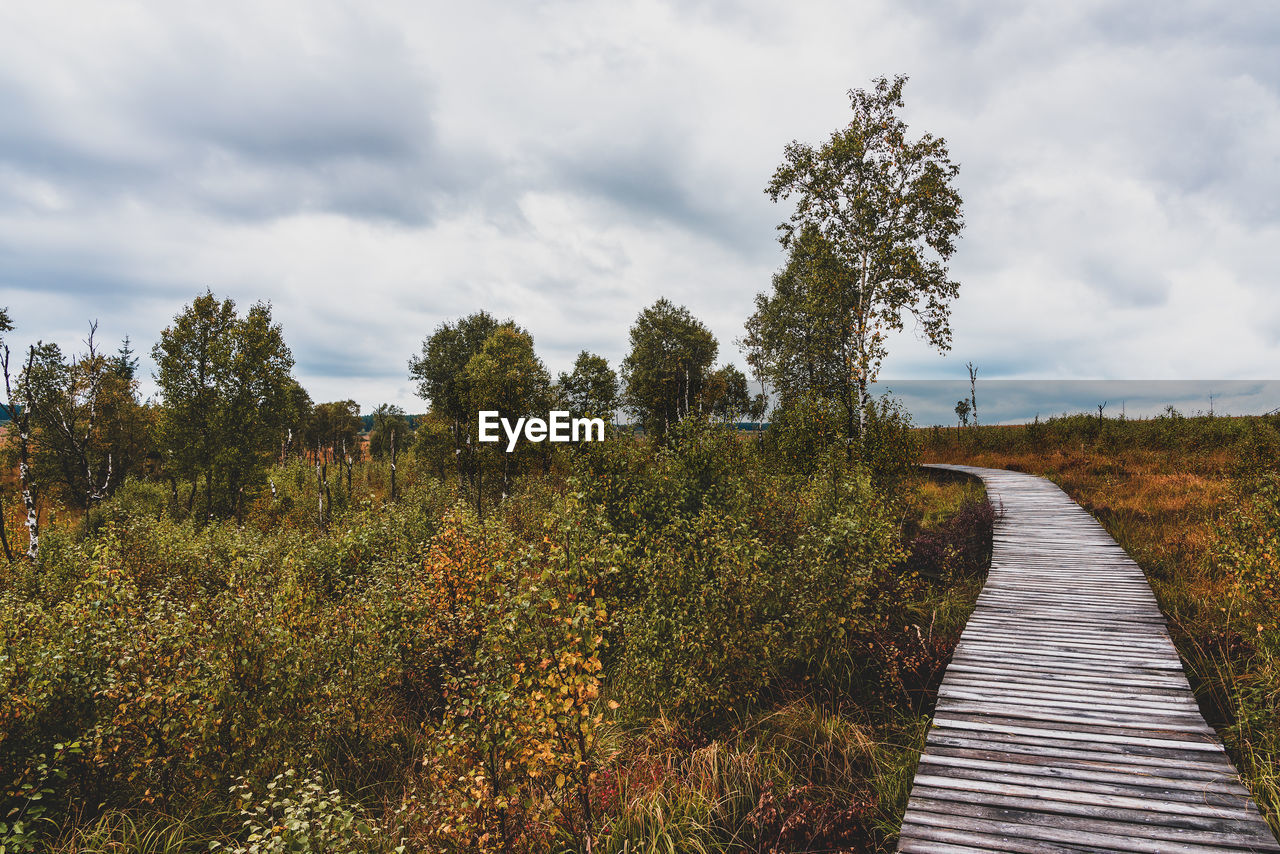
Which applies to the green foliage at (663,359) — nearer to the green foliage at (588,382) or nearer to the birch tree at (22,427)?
the green foliage at (588,382)

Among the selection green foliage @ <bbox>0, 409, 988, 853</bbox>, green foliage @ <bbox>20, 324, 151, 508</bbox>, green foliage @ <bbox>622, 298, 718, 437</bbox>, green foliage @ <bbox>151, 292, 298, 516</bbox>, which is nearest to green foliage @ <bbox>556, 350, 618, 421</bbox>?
green foliage @ <bbox>622, 298, 718, 437</bbox>

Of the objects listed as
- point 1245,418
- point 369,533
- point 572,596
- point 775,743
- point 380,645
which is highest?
point 1245,418

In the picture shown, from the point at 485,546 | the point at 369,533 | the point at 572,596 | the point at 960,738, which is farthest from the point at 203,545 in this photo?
the point at 960,738

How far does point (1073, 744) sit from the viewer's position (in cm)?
486

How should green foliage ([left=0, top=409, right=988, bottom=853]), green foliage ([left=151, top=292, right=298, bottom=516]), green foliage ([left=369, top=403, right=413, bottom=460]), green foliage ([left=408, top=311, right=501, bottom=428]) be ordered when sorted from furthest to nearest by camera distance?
green foliage ([left=369, top=403, right=413, bottom=460])
green foliage ([left=408, top=311, right=501, bottom=428])
green foliage ([left=151, top=292, right=298, bottom=516])
green foliage ([left=0, top=409, right=988, bottom=853])

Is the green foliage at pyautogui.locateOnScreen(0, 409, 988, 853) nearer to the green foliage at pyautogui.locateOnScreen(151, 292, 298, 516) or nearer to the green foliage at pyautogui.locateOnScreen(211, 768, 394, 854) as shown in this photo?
the green foliage at pyautogui.locateOnScreen(211, 768, 394, 854)

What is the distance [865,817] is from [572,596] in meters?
3.56

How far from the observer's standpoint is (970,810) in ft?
13.5

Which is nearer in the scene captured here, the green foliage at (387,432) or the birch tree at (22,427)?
the birch tree at (22,427)

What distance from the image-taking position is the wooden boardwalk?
3852mm

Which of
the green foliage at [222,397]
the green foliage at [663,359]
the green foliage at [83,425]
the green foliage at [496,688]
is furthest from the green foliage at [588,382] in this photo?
the green foliage at [496,688]

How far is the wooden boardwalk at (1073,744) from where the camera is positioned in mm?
3852

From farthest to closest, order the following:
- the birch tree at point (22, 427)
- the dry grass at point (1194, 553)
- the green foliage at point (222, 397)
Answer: the green foliage at point (222, 397), the birch tree at point (22, 427), the dry grass at point (1194, 553)

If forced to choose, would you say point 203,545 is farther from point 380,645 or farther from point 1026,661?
point 1026,661
